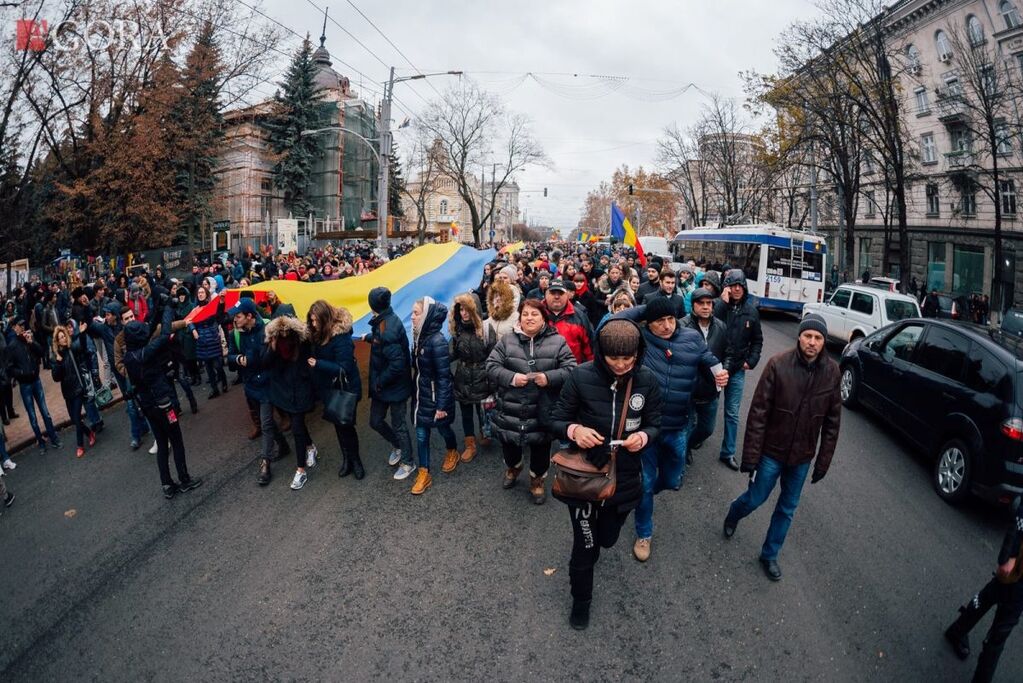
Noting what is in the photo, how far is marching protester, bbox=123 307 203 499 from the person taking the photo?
213 inches

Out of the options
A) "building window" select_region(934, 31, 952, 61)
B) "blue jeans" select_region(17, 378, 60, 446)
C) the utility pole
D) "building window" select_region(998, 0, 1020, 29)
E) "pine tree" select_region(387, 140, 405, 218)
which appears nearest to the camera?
"blue jeans" select_region(17, 378, 60, 446)

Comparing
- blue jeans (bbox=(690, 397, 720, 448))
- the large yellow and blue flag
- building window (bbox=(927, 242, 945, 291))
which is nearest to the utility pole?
the large yellow and blue flag

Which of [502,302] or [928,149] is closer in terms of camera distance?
[502,302]

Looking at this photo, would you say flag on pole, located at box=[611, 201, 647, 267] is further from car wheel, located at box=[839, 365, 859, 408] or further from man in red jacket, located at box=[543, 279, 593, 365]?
man in red jacket, located at box=[543, 279, 593, 365]

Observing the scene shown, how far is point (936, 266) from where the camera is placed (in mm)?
29500

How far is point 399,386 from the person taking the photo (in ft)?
18.4

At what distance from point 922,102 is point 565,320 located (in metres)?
35.1

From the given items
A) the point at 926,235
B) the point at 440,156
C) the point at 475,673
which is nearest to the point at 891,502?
the point at 475,673

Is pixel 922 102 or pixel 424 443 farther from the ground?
pixel 922 102

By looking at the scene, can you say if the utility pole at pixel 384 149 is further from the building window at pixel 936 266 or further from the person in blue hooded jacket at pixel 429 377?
the building window at pixel 936 266

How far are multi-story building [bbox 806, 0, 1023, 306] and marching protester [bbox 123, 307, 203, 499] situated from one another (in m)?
23.0

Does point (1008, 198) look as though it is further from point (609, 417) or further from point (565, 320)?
point (609, 417)

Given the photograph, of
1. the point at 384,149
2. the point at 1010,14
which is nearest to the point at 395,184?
the point at 384,149

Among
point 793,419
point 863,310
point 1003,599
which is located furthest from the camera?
point 863,310
